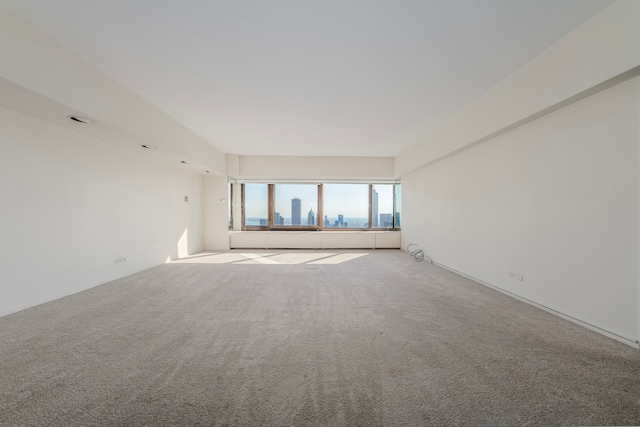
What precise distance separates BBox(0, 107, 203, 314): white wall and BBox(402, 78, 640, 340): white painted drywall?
6.30m

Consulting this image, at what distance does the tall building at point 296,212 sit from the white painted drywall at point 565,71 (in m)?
5.39

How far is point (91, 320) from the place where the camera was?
2469mm

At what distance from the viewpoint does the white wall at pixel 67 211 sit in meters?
2.69

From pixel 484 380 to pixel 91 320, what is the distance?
372cm

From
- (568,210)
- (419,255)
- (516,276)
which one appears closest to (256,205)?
(419,255)

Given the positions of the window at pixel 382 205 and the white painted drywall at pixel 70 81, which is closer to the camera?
the white painted drywall at pixel 70 81

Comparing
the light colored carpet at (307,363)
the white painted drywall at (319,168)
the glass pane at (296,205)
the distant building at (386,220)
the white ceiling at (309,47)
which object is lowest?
the light colored carpet at (307,363)

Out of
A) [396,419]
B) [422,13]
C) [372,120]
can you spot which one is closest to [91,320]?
[396,419]

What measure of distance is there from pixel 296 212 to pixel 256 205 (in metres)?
1.41

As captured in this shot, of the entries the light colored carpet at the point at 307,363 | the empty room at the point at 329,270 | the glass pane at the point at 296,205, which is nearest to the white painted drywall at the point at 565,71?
the empty room at the point at 329,270

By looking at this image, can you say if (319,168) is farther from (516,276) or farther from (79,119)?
(516,276)

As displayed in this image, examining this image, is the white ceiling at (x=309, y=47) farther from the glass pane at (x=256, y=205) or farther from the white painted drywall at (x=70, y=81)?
the glass pane at (x=256, y=205)

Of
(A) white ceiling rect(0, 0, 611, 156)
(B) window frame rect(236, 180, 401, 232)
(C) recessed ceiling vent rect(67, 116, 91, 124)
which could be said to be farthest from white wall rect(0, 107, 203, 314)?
(B) window frame rect(236, 180, 401, 232)

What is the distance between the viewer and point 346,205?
8.21 metres
